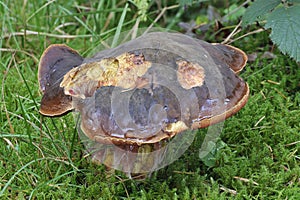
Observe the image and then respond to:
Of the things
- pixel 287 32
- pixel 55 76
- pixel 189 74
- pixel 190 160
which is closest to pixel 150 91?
pixel 189 74

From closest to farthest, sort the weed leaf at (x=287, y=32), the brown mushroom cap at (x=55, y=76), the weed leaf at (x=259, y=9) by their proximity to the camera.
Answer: the brown mushroom cap at (x=55, y=76) → the weed leaf at (x=287, y=32) → the weed leaf at (x=259, y=9)

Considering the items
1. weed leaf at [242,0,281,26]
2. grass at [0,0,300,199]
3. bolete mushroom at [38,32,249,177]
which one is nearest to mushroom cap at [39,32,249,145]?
bolete mushroom at [38,32,249,177]

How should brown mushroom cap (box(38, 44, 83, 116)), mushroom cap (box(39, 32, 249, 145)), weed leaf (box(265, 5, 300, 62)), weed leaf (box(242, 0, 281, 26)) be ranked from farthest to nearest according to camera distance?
1. weed leaf (box(242, 0, 281, 26))
2. weed leaf (box(265, 5, 300, 62))
3. brown mushroom cap (box(38, 44, 83, 116))
4. mushroom cap (box(39, 32, 249, 145))

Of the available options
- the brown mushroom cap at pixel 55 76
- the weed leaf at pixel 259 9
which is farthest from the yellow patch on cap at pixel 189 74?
the weed leaf at pixel 259 9

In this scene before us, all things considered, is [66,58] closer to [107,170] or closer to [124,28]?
[107,170]

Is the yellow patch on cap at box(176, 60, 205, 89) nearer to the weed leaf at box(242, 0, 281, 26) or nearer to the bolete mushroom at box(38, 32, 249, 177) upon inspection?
the bolete mushroom at box(38, 32, 249, 177)

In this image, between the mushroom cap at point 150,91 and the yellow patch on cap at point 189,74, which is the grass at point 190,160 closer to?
the mushroom cap at point 150,91
